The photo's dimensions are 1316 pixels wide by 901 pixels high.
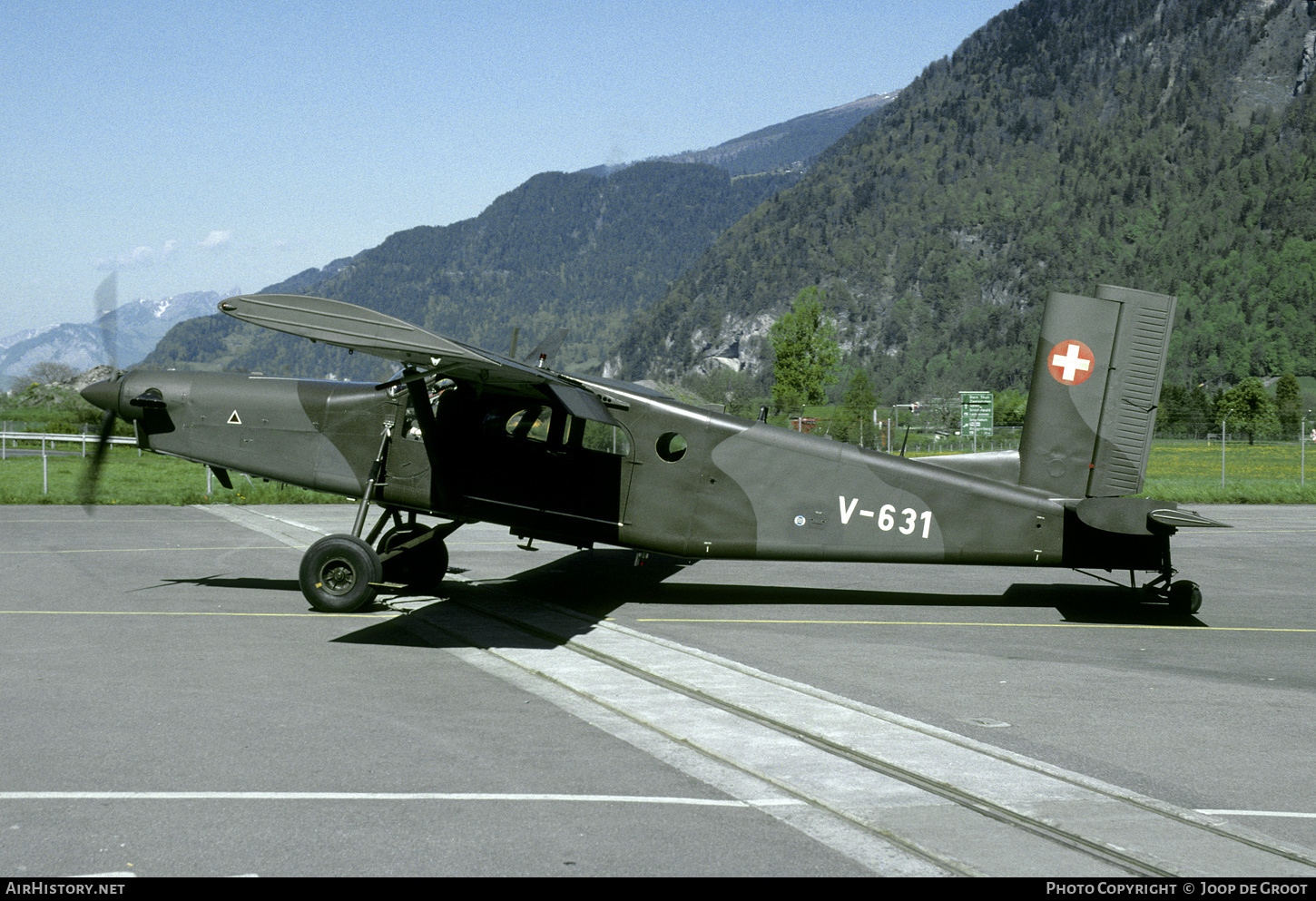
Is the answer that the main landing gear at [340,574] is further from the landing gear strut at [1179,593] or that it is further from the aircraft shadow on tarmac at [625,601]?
the landing gear strut at [1179,593]

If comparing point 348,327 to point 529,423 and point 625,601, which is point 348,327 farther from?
point 625,601

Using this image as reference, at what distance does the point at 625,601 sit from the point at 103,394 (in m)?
6.46

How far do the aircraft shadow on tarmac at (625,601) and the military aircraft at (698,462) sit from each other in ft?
2.43

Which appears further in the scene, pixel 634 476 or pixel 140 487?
pixel 140 487

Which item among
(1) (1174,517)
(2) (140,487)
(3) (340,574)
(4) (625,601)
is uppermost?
(1) (1174,517)

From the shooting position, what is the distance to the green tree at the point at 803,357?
266 feet

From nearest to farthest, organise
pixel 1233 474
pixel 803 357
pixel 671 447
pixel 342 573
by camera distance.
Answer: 1. pixel 342 573
2. pixel 671 447
3. pixel 1233 474
4. pixel 803 357

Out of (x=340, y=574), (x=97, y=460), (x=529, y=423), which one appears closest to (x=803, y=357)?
(x=529, y=423)

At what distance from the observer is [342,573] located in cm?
1058

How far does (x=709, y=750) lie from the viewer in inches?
238

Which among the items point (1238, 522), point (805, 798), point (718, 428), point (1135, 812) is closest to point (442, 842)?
point (805, 798)

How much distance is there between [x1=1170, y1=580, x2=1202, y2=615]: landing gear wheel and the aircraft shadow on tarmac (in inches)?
4.4

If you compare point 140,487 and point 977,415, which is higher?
point 977,415
